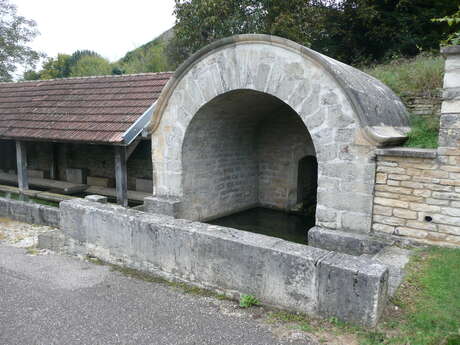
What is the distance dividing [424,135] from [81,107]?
8385mm

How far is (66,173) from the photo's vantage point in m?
12.3

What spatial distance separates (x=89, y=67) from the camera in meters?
32.7

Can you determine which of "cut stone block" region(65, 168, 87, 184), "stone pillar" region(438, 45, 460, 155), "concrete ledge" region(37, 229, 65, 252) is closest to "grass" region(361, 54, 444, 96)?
"stone pillar" region(438, 45, 460, 155)

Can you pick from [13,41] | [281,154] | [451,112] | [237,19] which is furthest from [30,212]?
[13,41]

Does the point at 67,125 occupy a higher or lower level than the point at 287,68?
lower

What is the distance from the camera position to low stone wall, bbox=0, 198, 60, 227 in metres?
7.76

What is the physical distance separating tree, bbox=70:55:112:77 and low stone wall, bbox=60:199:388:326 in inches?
1168

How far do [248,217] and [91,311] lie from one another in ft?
17.8

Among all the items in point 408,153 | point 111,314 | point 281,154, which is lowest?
point 111,314

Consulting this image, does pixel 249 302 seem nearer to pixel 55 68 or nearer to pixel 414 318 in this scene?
pixel 414 318

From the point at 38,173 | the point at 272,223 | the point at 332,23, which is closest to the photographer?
the point at 272,223

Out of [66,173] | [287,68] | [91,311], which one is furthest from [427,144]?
[66,173]

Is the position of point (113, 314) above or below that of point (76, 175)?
below

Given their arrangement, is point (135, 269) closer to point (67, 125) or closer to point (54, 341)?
point (54, 341)
